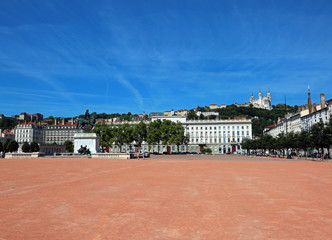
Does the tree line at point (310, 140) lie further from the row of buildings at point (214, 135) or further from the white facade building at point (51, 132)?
the white facade building at point (51, 132)

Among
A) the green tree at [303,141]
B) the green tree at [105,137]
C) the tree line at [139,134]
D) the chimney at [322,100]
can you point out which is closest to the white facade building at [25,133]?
the tree line at [139,134]

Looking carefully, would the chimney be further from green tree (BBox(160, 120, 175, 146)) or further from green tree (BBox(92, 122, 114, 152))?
green tree (BBox(92, 122, 114, 152))

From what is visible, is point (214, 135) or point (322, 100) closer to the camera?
point (322, 100)

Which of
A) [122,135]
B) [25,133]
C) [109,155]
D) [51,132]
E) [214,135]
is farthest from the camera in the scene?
[51,132]

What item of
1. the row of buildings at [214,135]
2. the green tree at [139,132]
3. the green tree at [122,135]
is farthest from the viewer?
the row of buildings at [214,135]

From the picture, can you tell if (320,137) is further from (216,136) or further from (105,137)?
(216,136)

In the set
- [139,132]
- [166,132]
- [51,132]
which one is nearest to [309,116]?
[166,132]

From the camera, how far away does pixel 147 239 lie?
5188 millimetres

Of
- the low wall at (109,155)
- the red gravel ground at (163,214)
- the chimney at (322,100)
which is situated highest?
the chimney at (322,100)

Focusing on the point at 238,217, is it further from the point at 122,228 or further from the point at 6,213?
the point at 6,213

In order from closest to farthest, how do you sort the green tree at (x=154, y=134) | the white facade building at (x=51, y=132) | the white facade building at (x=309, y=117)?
the white facade building at (x=309, y=117)
the green tree at (x=154, y=134)
the white facade building at (x=51, y=132)

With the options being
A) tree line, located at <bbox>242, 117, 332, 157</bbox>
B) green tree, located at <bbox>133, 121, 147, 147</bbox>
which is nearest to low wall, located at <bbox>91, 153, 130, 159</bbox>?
tree line, located at <bbox>242, 117, 332, 157</bbox>

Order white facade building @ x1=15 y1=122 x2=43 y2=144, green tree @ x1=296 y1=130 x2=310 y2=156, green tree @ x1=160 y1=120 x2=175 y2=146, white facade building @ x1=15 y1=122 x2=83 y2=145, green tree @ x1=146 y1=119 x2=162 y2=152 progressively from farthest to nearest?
white facade building @ x1=15 y1=122 x2=83 y2=145
white facade building @ x1=15 y1=122 x2=43 y2=144
green tree @ x1=160 y1=120 x2=175 y2=146
green tree @ x1=146 y1=119 x2=162 y2=152
green tree @ x1=296 y1=130 x2=310 y2=156

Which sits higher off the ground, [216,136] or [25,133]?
[25,133]
